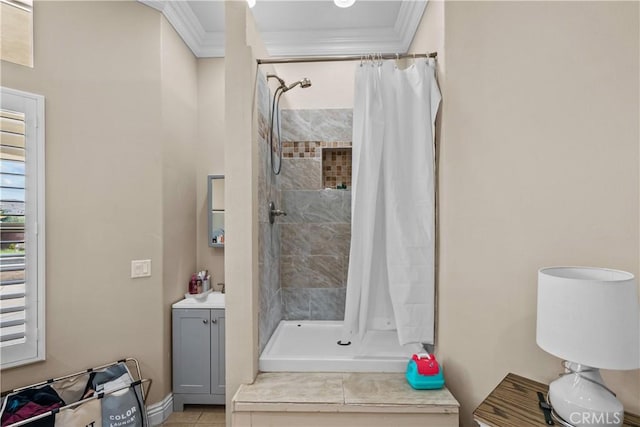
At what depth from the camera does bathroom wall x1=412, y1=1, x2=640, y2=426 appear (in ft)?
4.78

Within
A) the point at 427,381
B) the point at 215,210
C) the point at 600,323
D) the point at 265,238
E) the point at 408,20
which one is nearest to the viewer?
the point at 600,323

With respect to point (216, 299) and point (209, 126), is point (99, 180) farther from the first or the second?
point (216, 299)

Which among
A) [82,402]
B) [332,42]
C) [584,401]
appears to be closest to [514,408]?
[584,401]

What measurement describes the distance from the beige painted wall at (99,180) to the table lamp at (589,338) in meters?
2.33

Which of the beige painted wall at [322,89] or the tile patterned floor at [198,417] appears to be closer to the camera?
the tile patterned floor at [198,417]

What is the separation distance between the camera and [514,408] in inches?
49.8

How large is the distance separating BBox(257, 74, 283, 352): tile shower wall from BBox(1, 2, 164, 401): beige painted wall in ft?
2.71

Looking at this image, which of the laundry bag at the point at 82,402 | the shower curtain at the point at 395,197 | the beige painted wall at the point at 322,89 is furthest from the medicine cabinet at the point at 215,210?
the shower curtain at the point at 395,197

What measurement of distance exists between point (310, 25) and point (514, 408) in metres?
2.80

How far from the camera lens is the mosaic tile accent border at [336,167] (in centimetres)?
266

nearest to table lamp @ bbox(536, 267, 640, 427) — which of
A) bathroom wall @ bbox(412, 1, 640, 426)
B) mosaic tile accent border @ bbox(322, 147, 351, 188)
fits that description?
bathroom wall @ bbox(412, 1, 640, 426)

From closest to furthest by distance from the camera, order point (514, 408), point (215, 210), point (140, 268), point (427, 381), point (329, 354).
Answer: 1. point (514, 408)
2. point (427, 381)
3. point (329, 354)
4. point (140, 268)
5. point (215, 210)

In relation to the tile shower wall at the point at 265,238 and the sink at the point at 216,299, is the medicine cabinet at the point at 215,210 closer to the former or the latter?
the sink at the point at 216,299

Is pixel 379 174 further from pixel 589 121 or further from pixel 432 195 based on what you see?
pixel 589 121
